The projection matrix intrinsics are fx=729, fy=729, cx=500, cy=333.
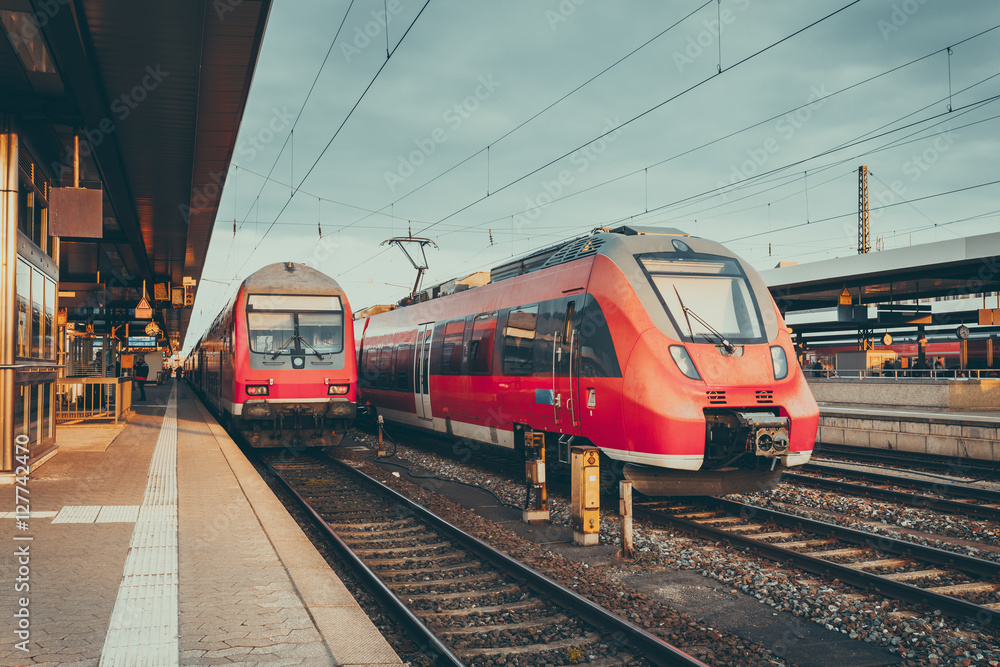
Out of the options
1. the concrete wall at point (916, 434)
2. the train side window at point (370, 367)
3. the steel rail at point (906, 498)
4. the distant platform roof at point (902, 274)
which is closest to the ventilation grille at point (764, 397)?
the steel rail at point (906, 498)

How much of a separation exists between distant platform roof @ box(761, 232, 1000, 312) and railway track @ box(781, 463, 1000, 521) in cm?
890

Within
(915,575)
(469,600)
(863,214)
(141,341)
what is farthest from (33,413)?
(863,214)

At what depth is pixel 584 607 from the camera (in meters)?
5.21

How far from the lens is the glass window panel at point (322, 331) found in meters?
14.2

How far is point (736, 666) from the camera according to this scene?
4430 mm

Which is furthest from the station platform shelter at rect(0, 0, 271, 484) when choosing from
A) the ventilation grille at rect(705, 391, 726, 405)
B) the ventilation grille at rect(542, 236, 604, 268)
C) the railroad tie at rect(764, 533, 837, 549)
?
the railroad tie at rect(764, 533, 837, 549)

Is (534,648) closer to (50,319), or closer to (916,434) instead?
(50,319)

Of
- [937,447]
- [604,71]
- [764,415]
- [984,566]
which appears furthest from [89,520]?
[937,447]

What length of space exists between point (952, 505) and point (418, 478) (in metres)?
7.60

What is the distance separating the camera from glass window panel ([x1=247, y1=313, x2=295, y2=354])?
13891 mm

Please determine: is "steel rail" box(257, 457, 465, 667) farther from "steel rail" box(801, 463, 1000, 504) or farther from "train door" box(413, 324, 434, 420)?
"steel rail" box(801, 463, 1000, 504)

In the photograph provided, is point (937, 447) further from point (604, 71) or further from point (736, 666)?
point (736, 666)

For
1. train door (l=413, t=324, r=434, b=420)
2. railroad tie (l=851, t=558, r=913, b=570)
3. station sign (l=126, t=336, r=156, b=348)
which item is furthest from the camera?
station sign (l=126, t=336, r=156, b=348)

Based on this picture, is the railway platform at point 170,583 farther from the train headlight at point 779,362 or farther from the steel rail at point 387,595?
the train headlight at point 779,362
